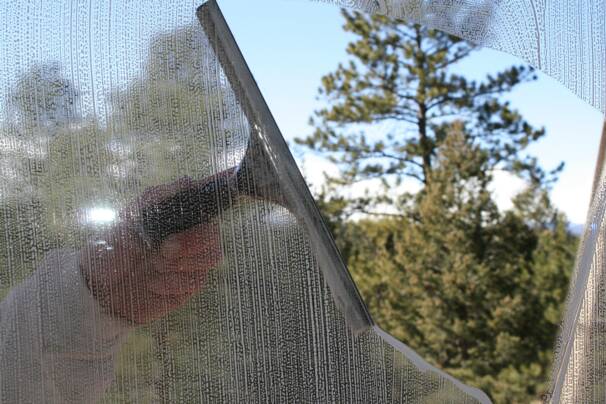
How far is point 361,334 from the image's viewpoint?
0.42m

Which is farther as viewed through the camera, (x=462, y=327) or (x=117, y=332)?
(x=462, y=327)

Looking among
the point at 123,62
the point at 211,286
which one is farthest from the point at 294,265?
the point at 123,62

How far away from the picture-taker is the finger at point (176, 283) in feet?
1.27

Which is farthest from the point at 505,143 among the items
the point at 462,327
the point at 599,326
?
the point at 599,326

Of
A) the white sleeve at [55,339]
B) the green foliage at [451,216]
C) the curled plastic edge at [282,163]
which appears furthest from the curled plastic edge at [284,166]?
the green foliage at [451,216]

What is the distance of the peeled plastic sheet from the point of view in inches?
14.8

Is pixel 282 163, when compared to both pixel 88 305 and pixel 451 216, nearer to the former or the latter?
pixel 88 305

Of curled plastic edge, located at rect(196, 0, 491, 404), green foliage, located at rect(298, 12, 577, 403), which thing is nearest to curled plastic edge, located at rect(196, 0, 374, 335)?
curled plastic edge, located at rect(196, 0, 491, 404)

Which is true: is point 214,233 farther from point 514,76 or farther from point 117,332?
point 514,76

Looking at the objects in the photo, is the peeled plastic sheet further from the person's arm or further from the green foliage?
the green foliage

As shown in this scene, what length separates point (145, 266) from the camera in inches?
15.2

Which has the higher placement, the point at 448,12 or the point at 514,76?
the point at 514,76

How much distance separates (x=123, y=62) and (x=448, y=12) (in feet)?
0.72

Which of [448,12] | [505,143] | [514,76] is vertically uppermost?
[514,76]
